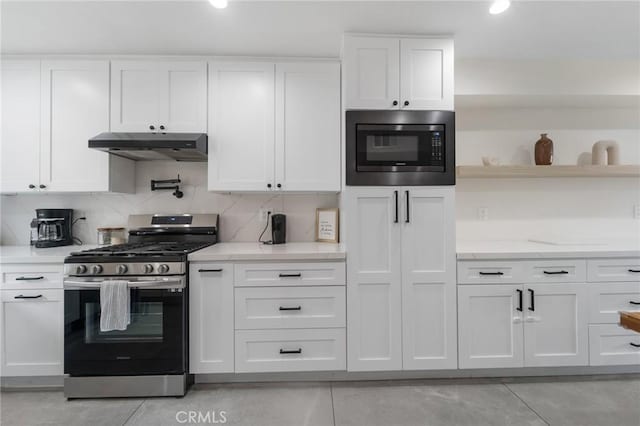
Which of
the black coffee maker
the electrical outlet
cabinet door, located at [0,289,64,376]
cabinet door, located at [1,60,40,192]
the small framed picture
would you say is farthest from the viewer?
the electrical outlet

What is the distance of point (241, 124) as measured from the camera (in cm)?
248

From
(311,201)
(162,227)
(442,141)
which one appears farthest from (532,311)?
(162,227)

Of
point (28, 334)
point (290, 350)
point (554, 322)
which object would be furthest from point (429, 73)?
point (28, 334)

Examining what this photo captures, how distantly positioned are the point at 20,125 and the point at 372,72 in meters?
2.68

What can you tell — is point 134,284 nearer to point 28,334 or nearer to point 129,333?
point 129,333

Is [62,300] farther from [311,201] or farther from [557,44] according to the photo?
[557,44]

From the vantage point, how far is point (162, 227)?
2.72 metres

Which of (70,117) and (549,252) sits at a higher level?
(70,117)

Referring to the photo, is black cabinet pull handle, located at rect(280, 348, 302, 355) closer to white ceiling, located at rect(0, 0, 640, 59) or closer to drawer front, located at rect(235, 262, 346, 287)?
drawer front, located at rect(235, 262, 346, 287)

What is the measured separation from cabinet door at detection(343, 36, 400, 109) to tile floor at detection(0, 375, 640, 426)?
196 cm

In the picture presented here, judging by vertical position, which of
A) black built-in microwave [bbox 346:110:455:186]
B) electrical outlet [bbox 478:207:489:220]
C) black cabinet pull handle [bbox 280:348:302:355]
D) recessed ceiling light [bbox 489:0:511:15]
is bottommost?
black cabinet pull handle [bbox 280:348:302:355]

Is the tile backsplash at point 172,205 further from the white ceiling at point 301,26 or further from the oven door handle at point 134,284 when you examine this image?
the white ceiling at point 301,26

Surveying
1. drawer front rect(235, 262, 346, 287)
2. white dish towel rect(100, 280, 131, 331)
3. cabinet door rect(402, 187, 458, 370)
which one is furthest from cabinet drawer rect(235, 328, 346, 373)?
white dish towel rect(100, 280, 131, 331)

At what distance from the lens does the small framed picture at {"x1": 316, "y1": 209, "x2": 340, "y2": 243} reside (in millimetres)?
2693
